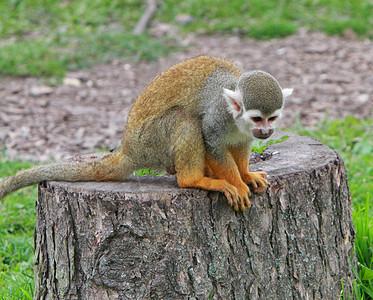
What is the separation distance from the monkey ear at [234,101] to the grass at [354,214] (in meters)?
1.43

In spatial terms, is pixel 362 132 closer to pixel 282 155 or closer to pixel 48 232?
pixel 282 155

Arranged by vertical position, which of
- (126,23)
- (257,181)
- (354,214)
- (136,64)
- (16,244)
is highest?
(126,23)

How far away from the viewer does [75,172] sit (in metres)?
3.33

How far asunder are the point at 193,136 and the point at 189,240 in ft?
2.19

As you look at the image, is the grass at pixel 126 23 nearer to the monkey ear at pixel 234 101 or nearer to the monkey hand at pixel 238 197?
the monkey ear at pixel 234 101

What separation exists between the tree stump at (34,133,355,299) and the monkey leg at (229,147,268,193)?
0.05m

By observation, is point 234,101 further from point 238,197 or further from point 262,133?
point 238,197

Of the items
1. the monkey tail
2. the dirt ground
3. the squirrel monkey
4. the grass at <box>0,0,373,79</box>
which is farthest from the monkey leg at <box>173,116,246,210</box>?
the grass at <box>0,0,373,79</box>

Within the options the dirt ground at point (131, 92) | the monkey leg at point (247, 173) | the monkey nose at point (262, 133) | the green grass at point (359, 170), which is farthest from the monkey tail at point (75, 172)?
the dirt ground at point (131, 92)

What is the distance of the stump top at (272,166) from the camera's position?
3164mm

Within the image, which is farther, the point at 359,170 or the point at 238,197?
the point at 359,170

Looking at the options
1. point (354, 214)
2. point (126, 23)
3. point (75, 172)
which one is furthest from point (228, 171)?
point (126, 23)

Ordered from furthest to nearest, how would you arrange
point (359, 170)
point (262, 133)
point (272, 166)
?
point (359, 170)
point (272, 166)
point (262, 133)

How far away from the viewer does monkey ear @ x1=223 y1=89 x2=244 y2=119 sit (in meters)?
3.11
